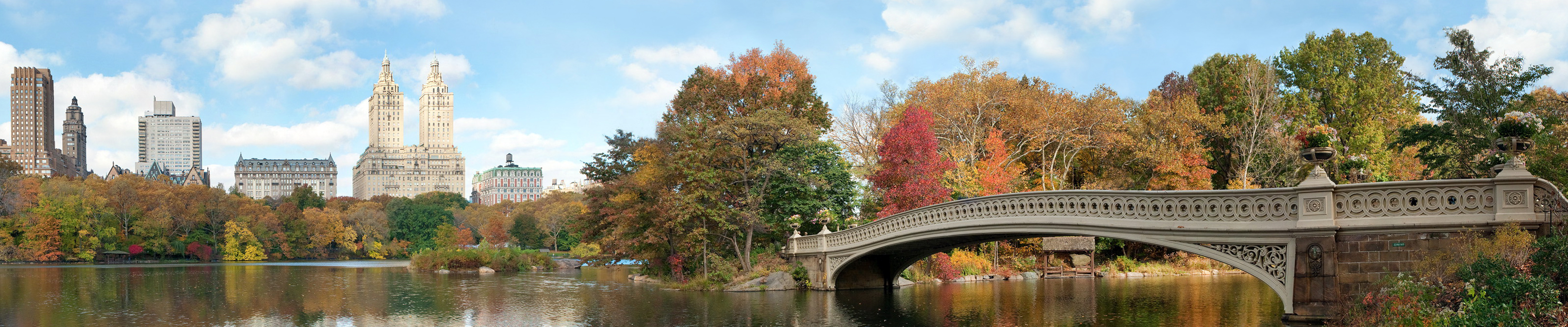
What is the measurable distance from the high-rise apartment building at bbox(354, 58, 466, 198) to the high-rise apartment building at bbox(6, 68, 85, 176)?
57756mm

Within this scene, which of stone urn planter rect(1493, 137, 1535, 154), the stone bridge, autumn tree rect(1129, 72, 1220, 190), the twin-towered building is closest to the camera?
stone urn planter rect(1493, 137, 1535, 154)

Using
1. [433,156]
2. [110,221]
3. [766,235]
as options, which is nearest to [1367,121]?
[766,235]

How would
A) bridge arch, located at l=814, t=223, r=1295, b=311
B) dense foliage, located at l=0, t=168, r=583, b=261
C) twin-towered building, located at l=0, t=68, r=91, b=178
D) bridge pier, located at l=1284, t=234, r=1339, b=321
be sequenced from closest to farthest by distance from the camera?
bridge pier, located at l=1284, t=234, r=1339, b=321
bridge arch, located at l=814, t=223, r=1295, b=311
dense foliage, located at l=0, t=168, r=583, b=261
twin-towered building, located at l=0, t=68, r=91, b=178

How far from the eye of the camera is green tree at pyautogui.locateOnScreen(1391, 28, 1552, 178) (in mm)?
24297

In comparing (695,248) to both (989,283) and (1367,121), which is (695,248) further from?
(1367,121)

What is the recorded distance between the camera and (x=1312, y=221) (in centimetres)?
1331

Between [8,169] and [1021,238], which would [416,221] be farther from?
[1021,238]

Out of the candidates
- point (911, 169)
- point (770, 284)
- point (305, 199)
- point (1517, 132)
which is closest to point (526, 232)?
point (305, 199)

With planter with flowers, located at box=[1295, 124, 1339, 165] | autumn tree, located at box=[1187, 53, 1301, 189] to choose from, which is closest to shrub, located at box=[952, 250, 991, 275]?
autumn tree, located at box=[1187, 53, 1301, 189]

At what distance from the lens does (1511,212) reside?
12086 millimetres

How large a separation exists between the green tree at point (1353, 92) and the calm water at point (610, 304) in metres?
6.55

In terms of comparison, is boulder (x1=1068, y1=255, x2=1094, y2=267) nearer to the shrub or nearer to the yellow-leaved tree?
the shrub

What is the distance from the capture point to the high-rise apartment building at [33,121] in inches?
5182

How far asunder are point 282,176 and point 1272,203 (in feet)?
683
